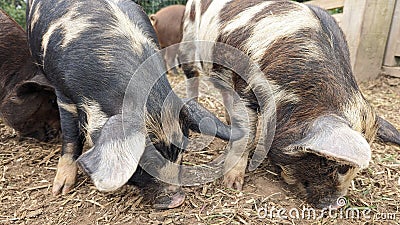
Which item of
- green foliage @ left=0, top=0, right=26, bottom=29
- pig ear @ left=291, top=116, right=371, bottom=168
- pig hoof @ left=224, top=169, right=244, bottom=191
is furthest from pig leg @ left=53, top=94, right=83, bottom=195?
green foliage @ left=0, top=0, right=26, bottom=29

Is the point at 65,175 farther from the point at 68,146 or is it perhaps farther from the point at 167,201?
the point at 167,201

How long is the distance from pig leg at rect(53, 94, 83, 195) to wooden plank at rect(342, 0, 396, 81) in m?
3.61

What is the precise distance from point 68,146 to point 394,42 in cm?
Result: 414

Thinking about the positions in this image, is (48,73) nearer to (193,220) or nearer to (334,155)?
(193,220)

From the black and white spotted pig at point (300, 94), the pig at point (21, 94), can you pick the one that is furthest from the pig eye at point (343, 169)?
the pig at point (21, 94)

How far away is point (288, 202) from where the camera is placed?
2.57 meters

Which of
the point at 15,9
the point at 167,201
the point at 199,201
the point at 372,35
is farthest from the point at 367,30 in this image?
the point at 15,9

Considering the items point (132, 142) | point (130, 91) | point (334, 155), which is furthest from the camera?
point (130, 91)

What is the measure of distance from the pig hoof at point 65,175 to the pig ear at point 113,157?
87 cm

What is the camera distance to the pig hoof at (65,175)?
2760mm

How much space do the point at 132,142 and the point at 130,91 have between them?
42 centimetres

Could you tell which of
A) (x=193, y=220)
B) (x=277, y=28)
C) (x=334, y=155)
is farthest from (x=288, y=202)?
(x=277, y=28)

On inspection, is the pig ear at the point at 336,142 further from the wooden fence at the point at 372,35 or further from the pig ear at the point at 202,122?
the wooden fence at the point at 372,35

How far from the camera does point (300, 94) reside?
2424 mm
